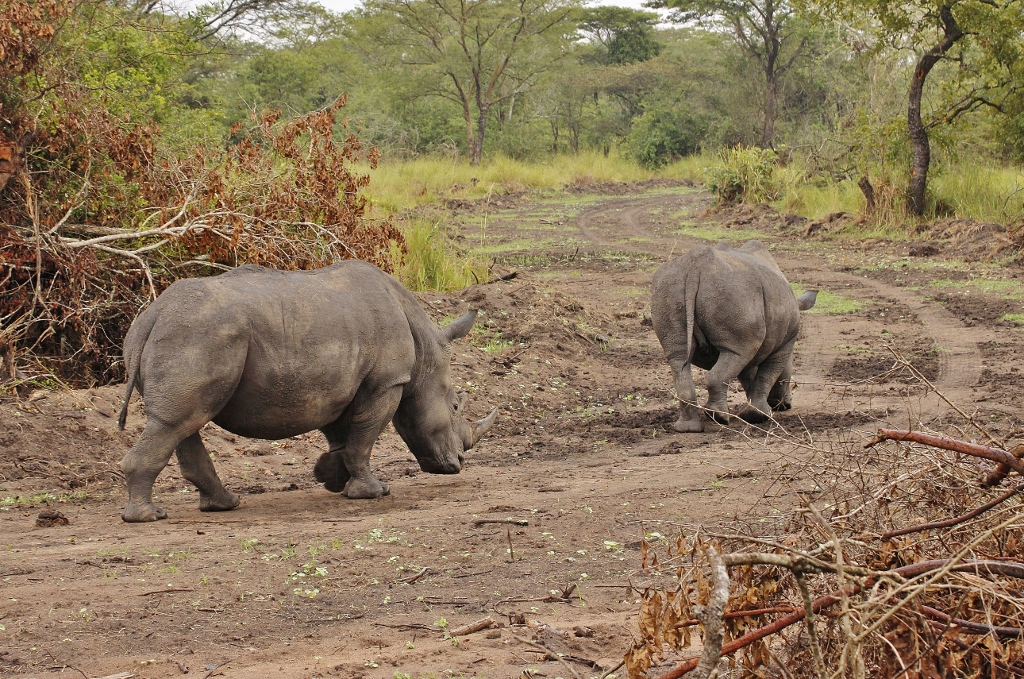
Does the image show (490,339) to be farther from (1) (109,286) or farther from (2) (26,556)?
(2) (26,556)

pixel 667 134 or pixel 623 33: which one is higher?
pixel 623 33

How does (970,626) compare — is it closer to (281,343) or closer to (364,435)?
(281,343)

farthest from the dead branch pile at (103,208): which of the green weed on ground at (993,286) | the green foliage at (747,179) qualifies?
the green foliage at (747,179)

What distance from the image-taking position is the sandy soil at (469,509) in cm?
409

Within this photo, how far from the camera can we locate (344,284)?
6680 mm

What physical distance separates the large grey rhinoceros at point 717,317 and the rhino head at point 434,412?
5.57ft

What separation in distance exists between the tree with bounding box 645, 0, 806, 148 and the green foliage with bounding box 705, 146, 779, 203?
918 cm

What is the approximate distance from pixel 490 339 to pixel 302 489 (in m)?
4.13

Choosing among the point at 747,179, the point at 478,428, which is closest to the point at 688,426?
the point at 478,428

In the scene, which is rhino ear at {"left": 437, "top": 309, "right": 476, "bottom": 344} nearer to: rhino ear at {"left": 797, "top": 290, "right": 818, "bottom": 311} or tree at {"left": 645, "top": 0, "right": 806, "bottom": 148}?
rhino ear at {"left": 797, "top": 290, "right": 818, "bottom": 311}

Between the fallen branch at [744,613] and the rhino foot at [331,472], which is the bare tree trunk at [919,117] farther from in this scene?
the fallen branch at [744,613]

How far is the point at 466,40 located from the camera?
34.9 m

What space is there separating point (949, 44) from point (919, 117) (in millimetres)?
1410

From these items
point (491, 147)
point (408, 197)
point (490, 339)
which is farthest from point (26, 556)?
point (491, 147)
